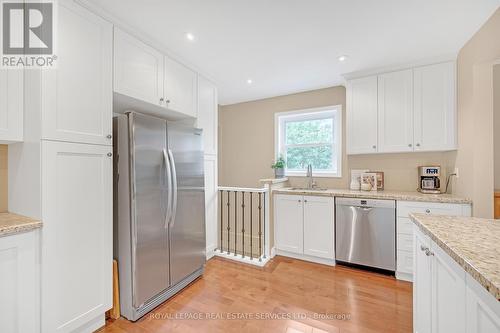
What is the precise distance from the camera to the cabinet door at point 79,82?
4.69 feet

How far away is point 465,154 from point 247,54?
2.51 metres

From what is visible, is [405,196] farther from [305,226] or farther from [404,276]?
[305,226]

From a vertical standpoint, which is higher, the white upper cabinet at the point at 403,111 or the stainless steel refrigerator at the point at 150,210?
the white upper cabinet at the point at 403,111

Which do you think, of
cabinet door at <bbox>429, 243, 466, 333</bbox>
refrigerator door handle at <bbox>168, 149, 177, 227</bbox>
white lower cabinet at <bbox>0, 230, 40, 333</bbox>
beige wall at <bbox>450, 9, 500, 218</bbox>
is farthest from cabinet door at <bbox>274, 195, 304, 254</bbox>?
white lower cabinet at <bbox>0, 230, 40, 333</bbox>

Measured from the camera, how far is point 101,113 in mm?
1695

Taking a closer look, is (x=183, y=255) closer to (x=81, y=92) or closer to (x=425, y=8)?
(x=81, y=92)

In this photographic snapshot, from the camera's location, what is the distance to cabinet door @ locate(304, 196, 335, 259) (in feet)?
9.17

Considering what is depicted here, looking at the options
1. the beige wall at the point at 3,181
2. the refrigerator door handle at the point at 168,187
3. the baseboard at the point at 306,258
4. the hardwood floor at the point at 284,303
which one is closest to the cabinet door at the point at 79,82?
the refrigerator door handle at the point at 168,187

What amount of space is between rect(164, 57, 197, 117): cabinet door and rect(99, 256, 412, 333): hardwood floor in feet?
6.36

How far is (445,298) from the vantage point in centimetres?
102

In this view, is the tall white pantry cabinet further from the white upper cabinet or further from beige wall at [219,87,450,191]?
the white upper cabinet

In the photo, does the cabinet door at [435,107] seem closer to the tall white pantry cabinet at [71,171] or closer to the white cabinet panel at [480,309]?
the white cabinet panel at [480,309]

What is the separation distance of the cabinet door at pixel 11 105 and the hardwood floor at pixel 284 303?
5.14 feet

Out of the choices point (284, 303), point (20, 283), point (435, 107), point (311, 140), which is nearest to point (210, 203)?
point (284, 303)
